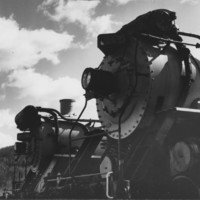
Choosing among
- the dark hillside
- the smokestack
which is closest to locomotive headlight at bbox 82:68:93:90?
the smokestack

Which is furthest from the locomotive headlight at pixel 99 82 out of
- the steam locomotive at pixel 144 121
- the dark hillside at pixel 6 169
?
the dark hillside at pixel 6 169

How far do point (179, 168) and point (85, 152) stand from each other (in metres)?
2.61

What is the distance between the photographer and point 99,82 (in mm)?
5656

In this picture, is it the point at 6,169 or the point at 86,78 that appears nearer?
the point at 86,78

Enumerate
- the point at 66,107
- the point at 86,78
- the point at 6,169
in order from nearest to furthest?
the point at 86,78, the point at 66,107, the point at 6,169

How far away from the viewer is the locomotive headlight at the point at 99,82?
18.3 ft

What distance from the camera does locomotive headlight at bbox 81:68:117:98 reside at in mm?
5576

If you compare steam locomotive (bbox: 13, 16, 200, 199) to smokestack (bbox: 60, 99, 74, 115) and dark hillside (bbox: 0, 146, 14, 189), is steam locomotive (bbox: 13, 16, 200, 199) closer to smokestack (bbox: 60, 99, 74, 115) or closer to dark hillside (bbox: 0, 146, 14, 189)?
smokestack (bbox: 60, 99, 74, 115)

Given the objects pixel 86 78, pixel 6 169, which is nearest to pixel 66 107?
pixel 86 78

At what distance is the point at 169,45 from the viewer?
18.9ft

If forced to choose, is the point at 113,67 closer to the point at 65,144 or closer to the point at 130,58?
the point at 130,58

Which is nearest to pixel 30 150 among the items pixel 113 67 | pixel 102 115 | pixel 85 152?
pixel 85 152

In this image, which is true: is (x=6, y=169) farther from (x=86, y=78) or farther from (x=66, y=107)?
(x=86, y=78)

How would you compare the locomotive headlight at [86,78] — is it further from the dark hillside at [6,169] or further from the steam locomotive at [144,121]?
the dark hillside at [6,169]
